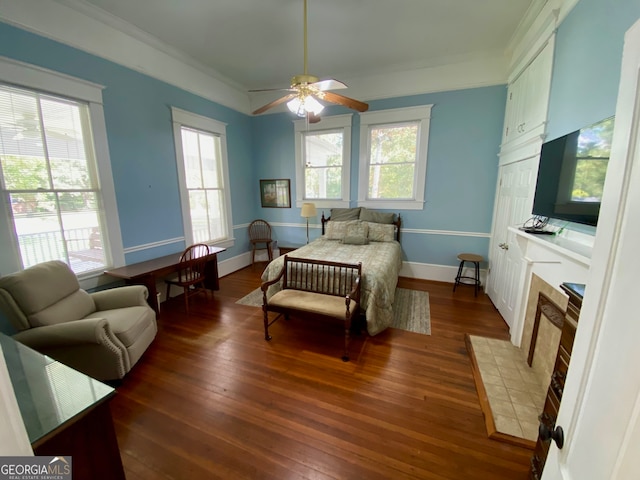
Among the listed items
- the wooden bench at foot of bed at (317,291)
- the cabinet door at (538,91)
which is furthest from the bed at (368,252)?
the cabinet door at (538,91)

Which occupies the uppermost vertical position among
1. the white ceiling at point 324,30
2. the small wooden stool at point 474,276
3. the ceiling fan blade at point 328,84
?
the white ceiling at point 324,30

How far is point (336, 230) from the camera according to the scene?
4348mm

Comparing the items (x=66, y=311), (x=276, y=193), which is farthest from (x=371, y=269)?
(x=276, y=193)

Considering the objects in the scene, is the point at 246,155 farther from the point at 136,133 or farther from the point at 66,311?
the point at 66,311

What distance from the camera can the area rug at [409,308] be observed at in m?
2.95

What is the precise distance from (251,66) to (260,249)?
10.7 ft

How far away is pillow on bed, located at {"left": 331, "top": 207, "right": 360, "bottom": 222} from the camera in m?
4.53

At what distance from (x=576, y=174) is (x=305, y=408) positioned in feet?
8.18

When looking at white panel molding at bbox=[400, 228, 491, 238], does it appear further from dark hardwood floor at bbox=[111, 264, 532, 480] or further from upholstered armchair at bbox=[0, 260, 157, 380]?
upholstered armchair at bbox=[0, 260, 157, 380]

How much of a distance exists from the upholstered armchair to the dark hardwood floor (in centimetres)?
27

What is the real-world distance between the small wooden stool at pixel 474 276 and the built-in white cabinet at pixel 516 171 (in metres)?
0.16

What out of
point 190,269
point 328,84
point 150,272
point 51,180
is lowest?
point 190,269

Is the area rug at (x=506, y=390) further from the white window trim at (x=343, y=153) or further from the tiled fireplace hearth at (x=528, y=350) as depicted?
the white window trim at (x=343, y=153)

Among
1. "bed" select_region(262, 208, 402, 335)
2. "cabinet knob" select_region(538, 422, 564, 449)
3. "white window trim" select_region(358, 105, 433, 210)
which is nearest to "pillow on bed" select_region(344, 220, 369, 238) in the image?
"bed" select_region(262, 208, 402, 335)
